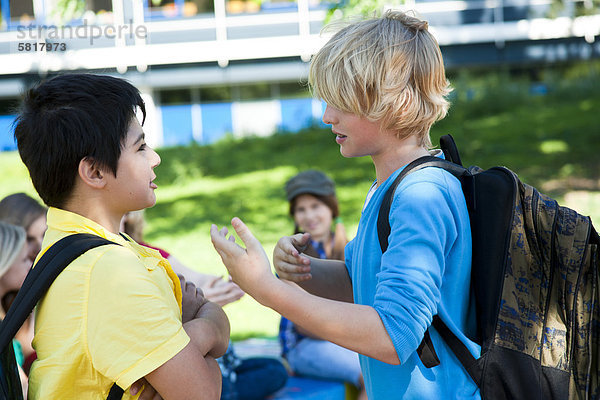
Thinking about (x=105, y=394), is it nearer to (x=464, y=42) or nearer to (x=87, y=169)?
(x=87, y=169)

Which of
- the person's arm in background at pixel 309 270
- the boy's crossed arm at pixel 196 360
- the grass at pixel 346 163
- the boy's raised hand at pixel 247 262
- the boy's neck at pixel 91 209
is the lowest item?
the grass at pixel 346 163

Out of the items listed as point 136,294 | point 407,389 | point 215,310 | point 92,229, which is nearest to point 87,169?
point 92,229

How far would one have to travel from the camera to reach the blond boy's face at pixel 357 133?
175 cm

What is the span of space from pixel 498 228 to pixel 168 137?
16.7 metres

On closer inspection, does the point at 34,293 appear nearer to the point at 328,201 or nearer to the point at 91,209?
the point at 91,209

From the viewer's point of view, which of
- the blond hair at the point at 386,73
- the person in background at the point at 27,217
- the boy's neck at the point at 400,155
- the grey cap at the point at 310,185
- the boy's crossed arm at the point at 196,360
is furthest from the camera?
the grey cap at the point at 310,185

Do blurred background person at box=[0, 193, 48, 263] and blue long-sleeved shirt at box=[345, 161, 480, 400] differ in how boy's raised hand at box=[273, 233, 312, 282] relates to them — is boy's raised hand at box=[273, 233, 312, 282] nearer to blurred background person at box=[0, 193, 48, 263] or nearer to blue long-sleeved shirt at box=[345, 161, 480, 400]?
blue long-sleeved shirt at box=[345, 161, 480, 400]

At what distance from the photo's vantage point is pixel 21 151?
179cm

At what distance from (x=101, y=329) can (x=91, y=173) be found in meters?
0.46

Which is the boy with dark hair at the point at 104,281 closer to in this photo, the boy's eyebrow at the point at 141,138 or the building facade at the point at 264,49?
the boy's eyebrow at the point at 141,138

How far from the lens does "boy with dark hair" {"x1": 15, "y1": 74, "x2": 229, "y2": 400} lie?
1524mm

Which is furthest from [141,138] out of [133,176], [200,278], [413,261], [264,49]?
[264,49]

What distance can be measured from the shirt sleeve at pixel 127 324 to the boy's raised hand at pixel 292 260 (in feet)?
1.27

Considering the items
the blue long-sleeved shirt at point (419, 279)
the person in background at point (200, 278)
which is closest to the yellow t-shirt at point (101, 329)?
the blue long-sleeved shirt at point (419, 279)
